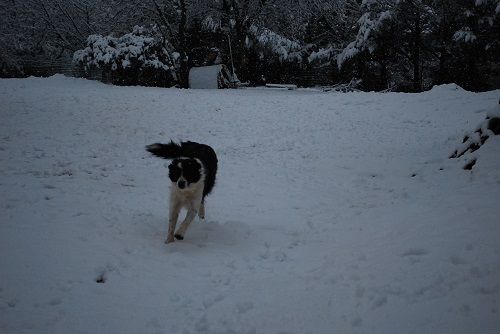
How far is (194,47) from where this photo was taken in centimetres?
2522

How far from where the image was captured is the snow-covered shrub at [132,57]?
20.3 meters

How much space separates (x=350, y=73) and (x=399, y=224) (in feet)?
71.2

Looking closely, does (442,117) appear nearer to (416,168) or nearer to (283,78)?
(416,168)

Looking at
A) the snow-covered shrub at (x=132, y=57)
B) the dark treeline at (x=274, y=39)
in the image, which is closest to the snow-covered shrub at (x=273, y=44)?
the dark treeline at (x=274, y=39)

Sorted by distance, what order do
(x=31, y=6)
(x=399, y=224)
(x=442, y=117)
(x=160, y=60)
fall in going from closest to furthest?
(x=399, y=224) → (x=442, y=117) → (x=160, y=60) → (x=31, y=6)

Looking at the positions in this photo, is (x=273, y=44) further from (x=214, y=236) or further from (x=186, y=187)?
(x=186, y=187)

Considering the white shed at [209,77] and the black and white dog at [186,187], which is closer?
the black and white dog at [186,187]

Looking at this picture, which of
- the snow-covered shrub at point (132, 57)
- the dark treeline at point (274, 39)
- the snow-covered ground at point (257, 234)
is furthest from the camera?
the snow-covered shrub at point (132, 57)

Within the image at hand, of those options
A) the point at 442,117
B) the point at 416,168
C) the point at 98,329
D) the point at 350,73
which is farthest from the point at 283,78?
the point at 98,329

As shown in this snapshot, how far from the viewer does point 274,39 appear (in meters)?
22.7

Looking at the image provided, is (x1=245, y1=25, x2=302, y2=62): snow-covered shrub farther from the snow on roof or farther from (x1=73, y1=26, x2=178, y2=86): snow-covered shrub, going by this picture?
(x1=73, y1=26, x2=178, y2=86): snow-covered shrub

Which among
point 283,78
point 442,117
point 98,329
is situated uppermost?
point 283,78

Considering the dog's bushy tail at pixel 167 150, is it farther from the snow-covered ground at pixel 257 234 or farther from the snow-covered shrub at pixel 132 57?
the snow-covered shrub at pixel 132 57

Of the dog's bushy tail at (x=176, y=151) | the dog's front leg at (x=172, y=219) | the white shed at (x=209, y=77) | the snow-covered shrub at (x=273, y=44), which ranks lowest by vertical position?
the dog's front leg at (x=172, y=219)
